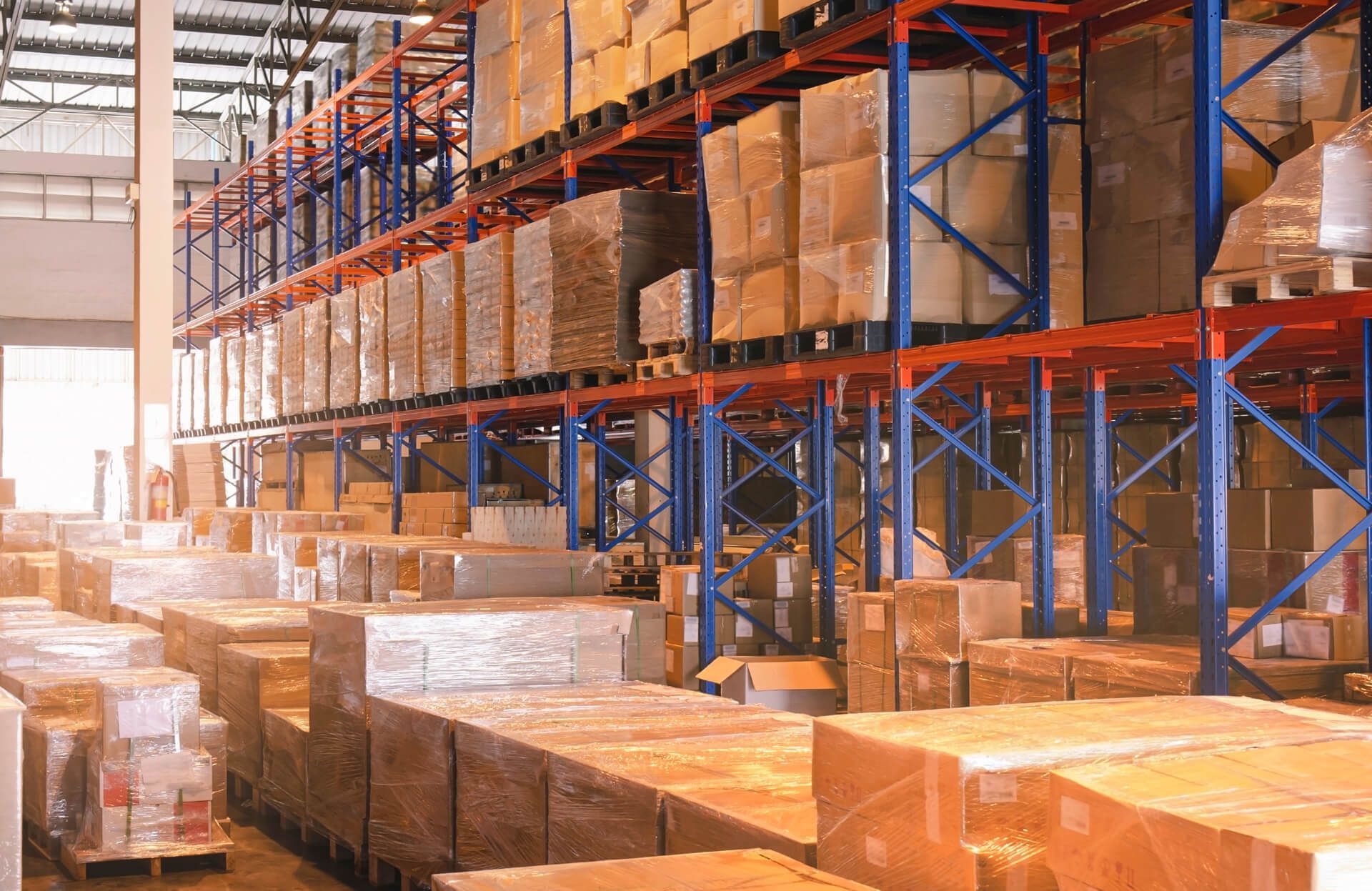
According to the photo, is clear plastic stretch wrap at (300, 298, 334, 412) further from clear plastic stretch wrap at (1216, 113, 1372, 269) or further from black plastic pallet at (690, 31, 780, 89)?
clear plastic stretch wrap at (1216, 113, 1372, 269)

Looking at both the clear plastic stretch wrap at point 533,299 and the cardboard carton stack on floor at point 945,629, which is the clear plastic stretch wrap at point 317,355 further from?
the cardboard carton stack on floor at point 945,629

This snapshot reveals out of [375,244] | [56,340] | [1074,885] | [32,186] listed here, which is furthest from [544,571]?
[32,186]

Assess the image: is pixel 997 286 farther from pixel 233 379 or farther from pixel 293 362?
pixel 233 379

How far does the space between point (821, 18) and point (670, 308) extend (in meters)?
2.28

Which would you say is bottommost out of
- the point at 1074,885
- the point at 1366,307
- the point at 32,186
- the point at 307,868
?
the point at 307,868

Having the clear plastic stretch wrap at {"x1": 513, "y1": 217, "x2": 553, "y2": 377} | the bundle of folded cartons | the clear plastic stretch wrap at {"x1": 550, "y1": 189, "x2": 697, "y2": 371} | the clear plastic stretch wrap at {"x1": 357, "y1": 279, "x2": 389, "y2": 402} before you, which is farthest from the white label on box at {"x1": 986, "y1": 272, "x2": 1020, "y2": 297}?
the clear plastic stretch wrap at {"x1": 357, "y1": 279, "x2": 389, "y2": 402}

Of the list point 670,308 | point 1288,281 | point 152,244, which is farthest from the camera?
point 152,244

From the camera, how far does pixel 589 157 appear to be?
10.7 metres

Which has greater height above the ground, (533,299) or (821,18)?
(821,18)

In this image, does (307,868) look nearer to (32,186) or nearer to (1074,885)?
(1074,885)

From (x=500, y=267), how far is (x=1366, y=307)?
7.60 metres

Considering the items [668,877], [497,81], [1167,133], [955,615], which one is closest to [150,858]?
[955,615]

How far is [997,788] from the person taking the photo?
3066mm

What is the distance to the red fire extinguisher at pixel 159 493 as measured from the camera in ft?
47.8
